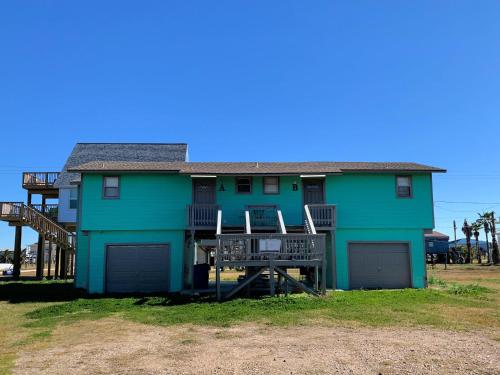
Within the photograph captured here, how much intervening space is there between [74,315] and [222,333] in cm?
547

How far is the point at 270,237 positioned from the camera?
16031 millimetres

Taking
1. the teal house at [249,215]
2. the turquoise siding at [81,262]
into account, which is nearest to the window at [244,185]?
the teal house at [249,215]

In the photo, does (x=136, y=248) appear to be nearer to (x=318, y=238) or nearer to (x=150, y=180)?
(x=150, y=180)

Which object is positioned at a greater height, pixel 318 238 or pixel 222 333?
pixel 318 238

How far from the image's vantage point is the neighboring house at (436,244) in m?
53.2

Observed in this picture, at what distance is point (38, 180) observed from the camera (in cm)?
3050

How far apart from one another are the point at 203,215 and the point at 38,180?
54.8 ft

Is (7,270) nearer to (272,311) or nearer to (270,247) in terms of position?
(270,247)

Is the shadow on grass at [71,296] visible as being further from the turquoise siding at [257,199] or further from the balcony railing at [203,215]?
the turquoise siding at [257,199]

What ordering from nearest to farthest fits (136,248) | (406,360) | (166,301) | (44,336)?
(406,360) < (44,336) < (166,301) < (136,248)

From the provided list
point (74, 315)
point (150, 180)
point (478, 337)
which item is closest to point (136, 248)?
point (150, 180)

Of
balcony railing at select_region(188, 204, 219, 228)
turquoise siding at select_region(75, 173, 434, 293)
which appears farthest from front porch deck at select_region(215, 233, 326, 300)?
turquoise siding at select_region(75, 173, 434, 293)

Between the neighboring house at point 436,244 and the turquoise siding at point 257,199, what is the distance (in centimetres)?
3787

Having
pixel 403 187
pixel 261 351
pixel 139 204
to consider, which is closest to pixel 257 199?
pixel 139 204
